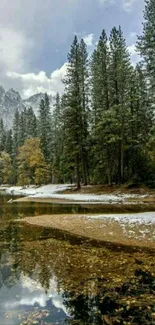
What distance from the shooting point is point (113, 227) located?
1425cm

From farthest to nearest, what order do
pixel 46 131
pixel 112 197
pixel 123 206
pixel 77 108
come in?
pixel 46 131 < pixel 77 108 < pixel 112 197 < pixel 123 206

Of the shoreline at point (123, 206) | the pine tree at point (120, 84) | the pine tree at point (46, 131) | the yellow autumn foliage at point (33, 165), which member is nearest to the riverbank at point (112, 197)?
the shoreline at point (123, 206)

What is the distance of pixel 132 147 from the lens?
3497 centimetres

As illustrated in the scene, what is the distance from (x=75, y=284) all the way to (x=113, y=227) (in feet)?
21.5

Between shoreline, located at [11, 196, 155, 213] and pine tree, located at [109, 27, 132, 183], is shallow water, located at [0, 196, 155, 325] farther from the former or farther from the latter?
pine tree, located at [109, 27, 132, 183]

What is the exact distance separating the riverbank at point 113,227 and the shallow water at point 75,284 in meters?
1.05

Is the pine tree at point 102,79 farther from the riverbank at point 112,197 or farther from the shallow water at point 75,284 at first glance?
the shallow water at point 75,284

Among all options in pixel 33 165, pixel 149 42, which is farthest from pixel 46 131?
pixel 149 42

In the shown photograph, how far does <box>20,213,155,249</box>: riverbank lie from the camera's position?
1263 cm

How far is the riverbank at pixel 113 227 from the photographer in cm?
1263

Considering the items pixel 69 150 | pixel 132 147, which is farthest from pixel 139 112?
pixel 69 150

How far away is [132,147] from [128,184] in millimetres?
5602

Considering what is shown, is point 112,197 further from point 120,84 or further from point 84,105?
point 84,105

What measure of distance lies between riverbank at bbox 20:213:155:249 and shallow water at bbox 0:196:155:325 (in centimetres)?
105
